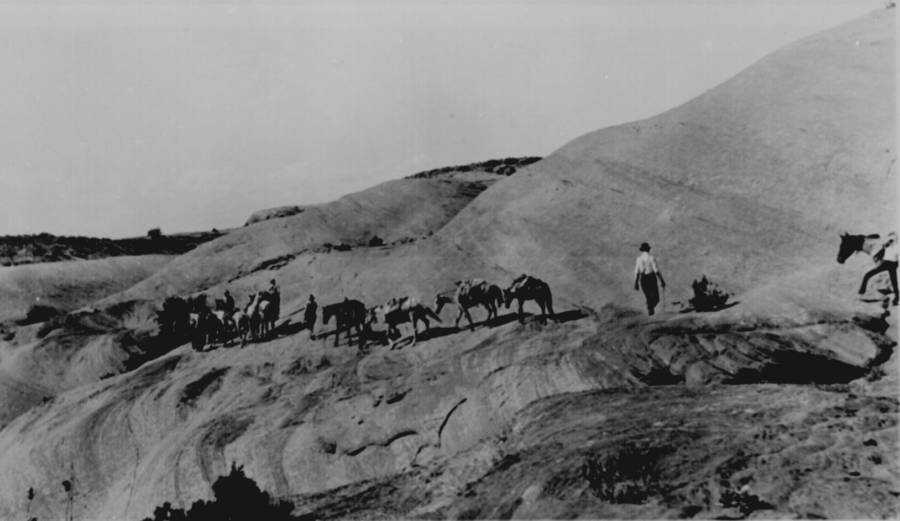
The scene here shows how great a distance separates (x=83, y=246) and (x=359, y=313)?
6631 centimetres

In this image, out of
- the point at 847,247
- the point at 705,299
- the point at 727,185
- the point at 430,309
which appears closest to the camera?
the point at 847,247

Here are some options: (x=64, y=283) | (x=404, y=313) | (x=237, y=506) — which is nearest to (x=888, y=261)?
(x=404, y=313)

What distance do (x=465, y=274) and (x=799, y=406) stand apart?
1742cm

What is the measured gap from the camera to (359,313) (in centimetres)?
2705

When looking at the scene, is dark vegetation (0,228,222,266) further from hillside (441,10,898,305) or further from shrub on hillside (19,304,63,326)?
hillside (441,10,898,305)

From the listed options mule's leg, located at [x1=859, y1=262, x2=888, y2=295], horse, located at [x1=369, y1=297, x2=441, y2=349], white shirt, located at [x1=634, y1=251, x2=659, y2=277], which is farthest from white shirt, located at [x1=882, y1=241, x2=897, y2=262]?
horse, located at [x1=369, y1=297, x2=441, y2=349]

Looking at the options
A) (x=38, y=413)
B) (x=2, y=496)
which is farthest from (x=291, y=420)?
(x=38, y=413)

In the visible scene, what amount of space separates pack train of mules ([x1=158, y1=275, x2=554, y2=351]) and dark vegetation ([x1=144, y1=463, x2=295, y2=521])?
9.30 m

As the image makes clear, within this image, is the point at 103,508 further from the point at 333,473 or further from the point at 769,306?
the point at 769,306

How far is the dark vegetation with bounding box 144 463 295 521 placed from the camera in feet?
51.6

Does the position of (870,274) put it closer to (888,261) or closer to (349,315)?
(888,261)

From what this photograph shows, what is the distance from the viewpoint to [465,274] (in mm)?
30531

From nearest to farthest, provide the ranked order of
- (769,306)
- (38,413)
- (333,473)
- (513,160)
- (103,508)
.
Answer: (769,306)
(333,473)
(103,508)
(38,413)
(513,160)

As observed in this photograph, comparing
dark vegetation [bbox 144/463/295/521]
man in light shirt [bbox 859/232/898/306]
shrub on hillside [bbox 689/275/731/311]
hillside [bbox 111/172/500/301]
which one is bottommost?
dark vegetation [bbox 144/463/295/521]
